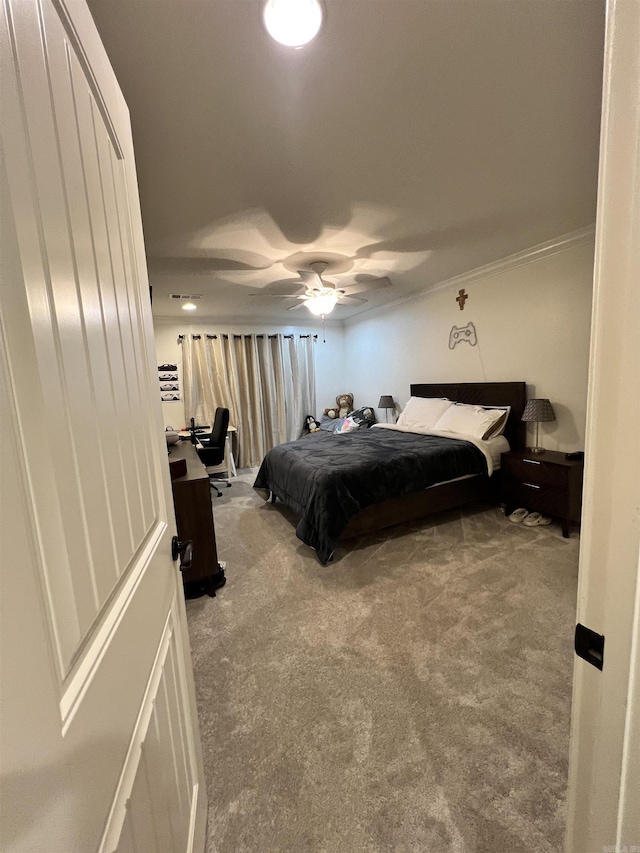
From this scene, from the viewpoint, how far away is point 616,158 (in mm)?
482

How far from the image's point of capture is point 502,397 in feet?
11.9

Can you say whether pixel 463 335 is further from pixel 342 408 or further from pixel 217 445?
pixel 217 445

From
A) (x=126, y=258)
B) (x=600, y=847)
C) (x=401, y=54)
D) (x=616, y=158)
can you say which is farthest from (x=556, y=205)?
(x=600, y=847)

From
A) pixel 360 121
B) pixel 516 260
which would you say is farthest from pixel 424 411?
pixel 360 121

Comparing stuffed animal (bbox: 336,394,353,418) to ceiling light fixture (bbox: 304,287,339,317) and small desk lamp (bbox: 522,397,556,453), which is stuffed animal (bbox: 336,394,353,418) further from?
small desk lamp (bbox: 522,397,556,453)

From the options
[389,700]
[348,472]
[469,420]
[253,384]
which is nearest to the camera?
[389,700]

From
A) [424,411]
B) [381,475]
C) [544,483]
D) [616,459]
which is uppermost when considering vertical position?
[616,459]

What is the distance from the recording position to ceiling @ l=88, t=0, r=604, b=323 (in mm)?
1126

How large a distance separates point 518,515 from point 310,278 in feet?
9.40

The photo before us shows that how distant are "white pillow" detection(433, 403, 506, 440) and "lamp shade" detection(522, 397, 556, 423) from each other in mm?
314

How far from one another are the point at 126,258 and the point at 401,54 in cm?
127

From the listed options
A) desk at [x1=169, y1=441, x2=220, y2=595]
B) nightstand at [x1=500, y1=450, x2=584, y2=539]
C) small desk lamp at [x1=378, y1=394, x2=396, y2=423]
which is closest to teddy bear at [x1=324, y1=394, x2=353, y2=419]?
small desk lamp at [x1=378, y1=394, x2=396, y2=423]

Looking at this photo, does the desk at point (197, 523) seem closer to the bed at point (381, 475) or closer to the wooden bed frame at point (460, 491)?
the bed at point (381, 475)

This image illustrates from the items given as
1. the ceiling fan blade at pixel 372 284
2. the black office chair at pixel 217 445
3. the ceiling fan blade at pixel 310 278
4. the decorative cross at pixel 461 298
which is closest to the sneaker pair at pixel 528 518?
the decorative cross at pixel 461 298
